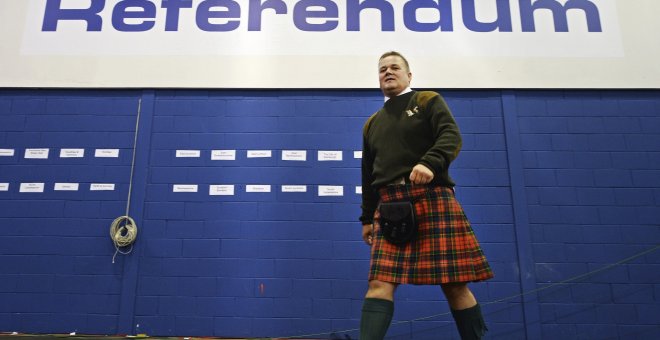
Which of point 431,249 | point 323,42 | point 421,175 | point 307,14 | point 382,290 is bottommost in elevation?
point 382,290

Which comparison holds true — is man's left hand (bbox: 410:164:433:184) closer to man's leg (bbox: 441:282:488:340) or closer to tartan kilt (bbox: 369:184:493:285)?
tartan kilt (bbox: 369:184:493:285)

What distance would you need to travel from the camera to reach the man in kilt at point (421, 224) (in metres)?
1.53

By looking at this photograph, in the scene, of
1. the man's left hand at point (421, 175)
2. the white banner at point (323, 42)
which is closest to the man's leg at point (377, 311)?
the man's left hand at point (421, 175)

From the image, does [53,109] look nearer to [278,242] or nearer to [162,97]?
[162,97]

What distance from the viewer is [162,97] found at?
3381 millimetres

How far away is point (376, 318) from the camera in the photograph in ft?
4.88

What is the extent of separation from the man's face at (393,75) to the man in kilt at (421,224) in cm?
8

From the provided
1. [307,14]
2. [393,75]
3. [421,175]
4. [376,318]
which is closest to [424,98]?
[393,75]

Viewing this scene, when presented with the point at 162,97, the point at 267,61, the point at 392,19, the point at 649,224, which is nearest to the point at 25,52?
the point at 162,97

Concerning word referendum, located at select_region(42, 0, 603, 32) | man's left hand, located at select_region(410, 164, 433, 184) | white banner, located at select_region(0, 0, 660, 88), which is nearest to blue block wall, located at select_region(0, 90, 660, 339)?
white banner, located at select_region(0, 0, 660, 88)

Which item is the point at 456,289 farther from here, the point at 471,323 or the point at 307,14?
the point at 307,14

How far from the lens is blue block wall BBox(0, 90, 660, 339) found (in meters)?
2.97

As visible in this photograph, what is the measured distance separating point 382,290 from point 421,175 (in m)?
0.43

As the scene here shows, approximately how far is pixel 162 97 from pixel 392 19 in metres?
1.93
